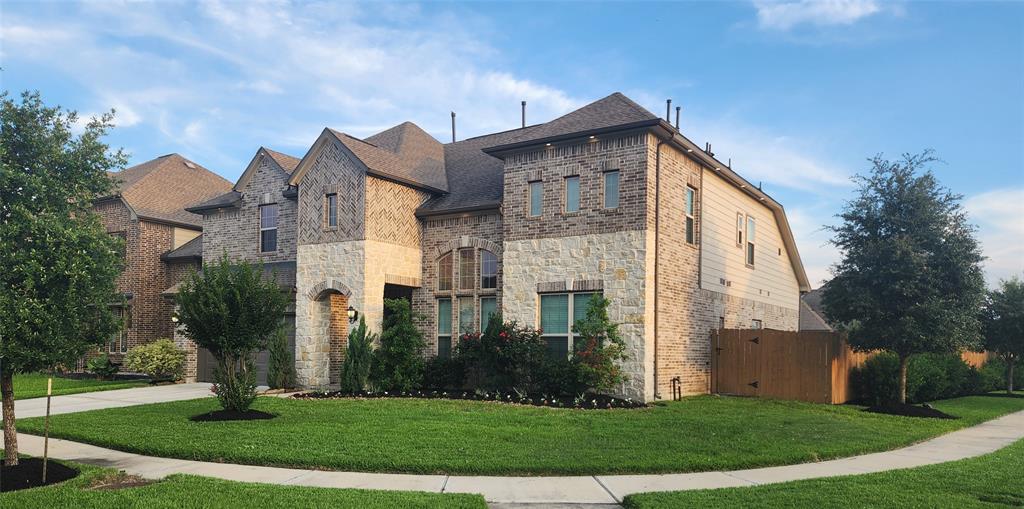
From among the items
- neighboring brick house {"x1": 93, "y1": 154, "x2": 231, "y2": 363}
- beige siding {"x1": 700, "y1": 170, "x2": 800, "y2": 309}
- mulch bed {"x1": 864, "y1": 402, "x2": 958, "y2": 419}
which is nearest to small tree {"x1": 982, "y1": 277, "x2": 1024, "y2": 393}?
Result: beige siding {"x1": 700, "y1": 170, "x2": 800, "y2": 309}

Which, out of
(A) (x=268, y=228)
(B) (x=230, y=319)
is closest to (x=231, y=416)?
(B) (x=230, y=319)

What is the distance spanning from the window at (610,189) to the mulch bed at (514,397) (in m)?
4.64

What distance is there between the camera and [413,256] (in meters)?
20.5

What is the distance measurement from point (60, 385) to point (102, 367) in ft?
9.18

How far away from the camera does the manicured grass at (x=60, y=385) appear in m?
19.6

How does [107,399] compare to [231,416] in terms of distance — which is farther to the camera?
[107,399]

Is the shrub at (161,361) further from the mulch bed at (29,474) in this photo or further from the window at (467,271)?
Answer: the mulch bed at (29,474)

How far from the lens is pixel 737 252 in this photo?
22.1 m

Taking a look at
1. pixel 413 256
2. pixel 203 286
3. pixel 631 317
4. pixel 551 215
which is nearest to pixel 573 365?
pixel 631 317

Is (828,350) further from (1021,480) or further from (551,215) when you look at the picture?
(1021,480)

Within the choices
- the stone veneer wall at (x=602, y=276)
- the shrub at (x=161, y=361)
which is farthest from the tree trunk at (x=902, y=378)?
the shrub at (x=161, y=361)

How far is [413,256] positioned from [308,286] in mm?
3071

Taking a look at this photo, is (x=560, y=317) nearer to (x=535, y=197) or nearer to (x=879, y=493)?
(x=535, y=197)

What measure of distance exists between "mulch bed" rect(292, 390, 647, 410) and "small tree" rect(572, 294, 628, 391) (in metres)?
0.44
